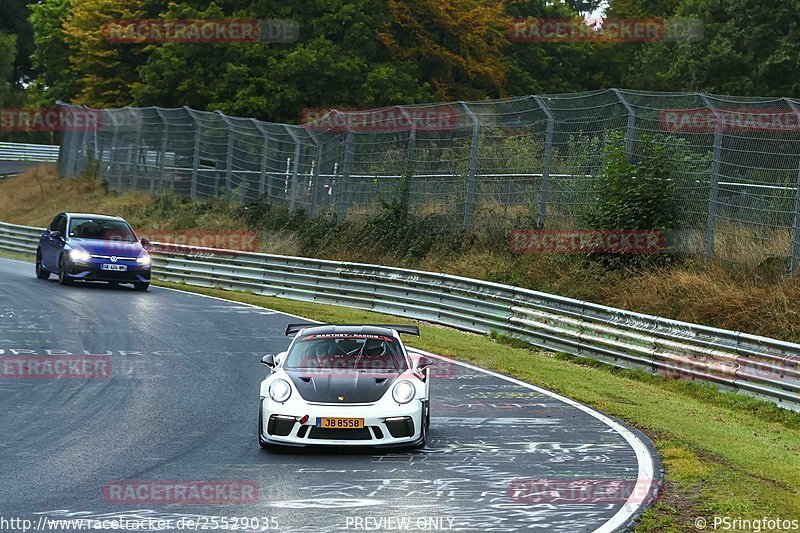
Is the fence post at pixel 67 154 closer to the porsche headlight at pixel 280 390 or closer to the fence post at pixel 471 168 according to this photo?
the fence post at pixel 471 168

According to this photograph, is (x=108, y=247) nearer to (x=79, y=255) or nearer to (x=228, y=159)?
(x=79, y=255)

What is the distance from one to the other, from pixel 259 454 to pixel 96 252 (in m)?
17.5

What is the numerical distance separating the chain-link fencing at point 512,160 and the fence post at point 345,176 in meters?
0.03

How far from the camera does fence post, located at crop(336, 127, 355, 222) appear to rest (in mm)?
31859

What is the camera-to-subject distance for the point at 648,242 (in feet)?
76.1

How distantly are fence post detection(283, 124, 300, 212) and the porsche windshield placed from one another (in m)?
21.3

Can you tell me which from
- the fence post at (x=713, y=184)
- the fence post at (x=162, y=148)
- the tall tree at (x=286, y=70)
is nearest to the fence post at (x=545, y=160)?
the fence post at (x=713, y=184)

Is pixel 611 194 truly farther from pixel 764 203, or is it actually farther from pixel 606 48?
pixel 606 48

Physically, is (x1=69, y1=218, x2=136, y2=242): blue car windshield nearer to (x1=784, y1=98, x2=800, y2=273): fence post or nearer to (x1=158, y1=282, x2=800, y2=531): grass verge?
(x1=158, y1=282, x2=800, y2=531): grass verge

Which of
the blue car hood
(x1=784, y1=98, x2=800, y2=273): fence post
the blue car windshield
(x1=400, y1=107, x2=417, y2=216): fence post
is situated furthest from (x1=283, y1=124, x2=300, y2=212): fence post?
(x1=784, y1=98, x2=800, y2=273): fence post

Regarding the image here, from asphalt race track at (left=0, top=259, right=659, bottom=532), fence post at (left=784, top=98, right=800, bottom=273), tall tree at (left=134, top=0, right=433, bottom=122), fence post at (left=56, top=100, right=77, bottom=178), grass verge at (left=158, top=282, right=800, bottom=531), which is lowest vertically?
asphalt race track at (left=0, top=259, right=659, bottom=532)

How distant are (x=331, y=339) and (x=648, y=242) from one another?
432 inches

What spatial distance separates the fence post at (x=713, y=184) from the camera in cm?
2148

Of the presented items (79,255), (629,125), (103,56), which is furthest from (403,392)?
(103,56)
